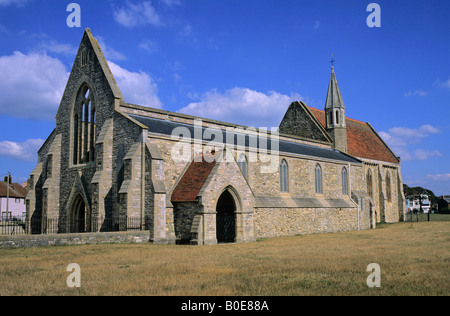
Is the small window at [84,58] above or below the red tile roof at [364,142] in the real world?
above

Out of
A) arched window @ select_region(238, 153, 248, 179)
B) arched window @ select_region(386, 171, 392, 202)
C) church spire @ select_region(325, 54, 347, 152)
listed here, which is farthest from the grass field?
arched window @ select_region(386, 171, 392, 202)

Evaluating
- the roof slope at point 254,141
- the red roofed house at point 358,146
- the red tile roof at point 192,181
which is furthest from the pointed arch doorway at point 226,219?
the red roofed house at point 358,146

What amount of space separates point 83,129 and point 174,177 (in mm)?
9243

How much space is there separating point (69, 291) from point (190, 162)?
17360 mm

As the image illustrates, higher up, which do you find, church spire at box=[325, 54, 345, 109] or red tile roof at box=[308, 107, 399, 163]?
church spire at box=[325, 54, 345, 109]

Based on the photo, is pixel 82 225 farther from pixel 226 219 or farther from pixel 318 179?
pixel 318 179

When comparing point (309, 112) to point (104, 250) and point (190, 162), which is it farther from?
point (104, 250)

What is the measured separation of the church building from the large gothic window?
74 millimetres

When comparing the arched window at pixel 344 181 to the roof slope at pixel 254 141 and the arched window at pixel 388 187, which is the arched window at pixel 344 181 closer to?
the roof slope at pixel 254 141

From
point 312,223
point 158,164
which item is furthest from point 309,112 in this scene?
point 158,164

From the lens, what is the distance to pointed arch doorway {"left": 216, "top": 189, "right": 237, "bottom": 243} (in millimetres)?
26366

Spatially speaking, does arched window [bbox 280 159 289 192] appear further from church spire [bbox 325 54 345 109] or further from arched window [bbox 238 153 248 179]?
church spire [bbox 325 54 345 109]

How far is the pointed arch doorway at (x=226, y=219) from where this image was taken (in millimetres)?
26366

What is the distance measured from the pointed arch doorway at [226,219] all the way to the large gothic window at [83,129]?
32.2ft
